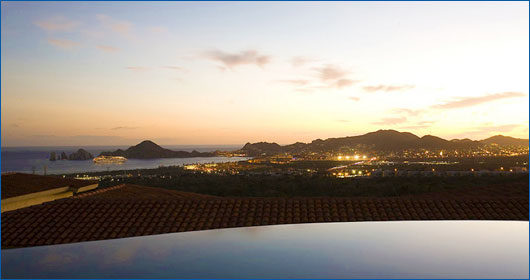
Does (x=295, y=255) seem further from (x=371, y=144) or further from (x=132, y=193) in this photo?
(x=371, y=144)

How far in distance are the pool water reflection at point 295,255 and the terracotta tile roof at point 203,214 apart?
1857 mm

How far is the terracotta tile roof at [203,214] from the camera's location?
6227 millimetres

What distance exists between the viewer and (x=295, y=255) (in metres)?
3.71

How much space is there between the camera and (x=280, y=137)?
239ft

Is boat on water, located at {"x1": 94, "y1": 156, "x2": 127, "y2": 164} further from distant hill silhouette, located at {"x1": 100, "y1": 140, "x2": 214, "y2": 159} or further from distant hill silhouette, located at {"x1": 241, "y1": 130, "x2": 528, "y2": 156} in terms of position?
distant hill silhouette, located at {"x1": 241, "y1": 130, "x2": 528, "y2": 156}

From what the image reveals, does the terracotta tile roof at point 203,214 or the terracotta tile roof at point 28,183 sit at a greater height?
the terracotta tile roof at point 28,183

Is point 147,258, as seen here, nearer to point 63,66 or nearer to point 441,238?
point 441,238

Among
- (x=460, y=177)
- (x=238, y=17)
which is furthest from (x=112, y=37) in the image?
(x=460, y=177)

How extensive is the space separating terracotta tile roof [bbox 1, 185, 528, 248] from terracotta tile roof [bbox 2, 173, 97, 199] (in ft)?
11.9

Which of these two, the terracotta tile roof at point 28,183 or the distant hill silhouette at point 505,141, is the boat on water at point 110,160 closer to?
the distant hill silhouette at point 505,141

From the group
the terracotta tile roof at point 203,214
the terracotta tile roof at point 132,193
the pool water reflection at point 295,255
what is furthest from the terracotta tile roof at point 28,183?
the pool water reflection at point 295,255

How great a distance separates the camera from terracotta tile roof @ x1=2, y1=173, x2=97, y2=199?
10.5 m

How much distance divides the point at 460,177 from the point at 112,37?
23.9 metres

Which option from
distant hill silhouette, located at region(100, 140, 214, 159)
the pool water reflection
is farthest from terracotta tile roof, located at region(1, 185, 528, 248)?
distant hill silhouette, located at region(100, 140, 214, 159)
